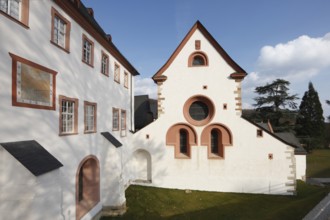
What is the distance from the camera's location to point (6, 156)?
488cm

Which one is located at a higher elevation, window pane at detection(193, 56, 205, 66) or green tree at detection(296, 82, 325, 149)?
window pane at detection(193, 56, 205, 66)

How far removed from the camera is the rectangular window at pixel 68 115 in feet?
25.2

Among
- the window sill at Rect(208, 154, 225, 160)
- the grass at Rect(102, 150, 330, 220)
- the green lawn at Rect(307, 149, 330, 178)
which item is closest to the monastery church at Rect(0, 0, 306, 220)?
the window sill at Rect(208, 154, 225, 160)

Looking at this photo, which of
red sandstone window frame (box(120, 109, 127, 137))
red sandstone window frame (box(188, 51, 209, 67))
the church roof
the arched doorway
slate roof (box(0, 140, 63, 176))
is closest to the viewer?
slate roof (box(0, 140, 63, 176))

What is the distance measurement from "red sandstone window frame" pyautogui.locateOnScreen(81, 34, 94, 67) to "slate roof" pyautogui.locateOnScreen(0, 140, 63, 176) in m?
4.67

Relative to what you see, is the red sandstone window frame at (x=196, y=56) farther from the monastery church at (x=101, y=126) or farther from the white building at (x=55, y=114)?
the white building at (x=55, y=114)

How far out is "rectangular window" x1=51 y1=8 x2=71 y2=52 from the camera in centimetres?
716

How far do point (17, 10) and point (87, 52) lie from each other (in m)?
4.17

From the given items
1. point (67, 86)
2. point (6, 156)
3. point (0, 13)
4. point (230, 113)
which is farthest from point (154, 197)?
point (0, 13)

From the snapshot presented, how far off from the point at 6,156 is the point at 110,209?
7.12 metres

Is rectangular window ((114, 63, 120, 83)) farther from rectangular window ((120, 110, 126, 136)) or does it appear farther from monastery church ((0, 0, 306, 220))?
rectangular window ((120, 110, 126, 136))

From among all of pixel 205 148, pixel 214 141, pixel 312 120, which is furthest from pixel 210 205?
pixel 312 120

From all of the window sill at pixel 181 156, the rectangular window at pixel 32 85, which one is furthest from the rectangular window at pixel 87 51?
the window sill at pixel 181 156

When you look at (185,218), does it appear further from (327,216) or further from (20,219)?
(20,219)
